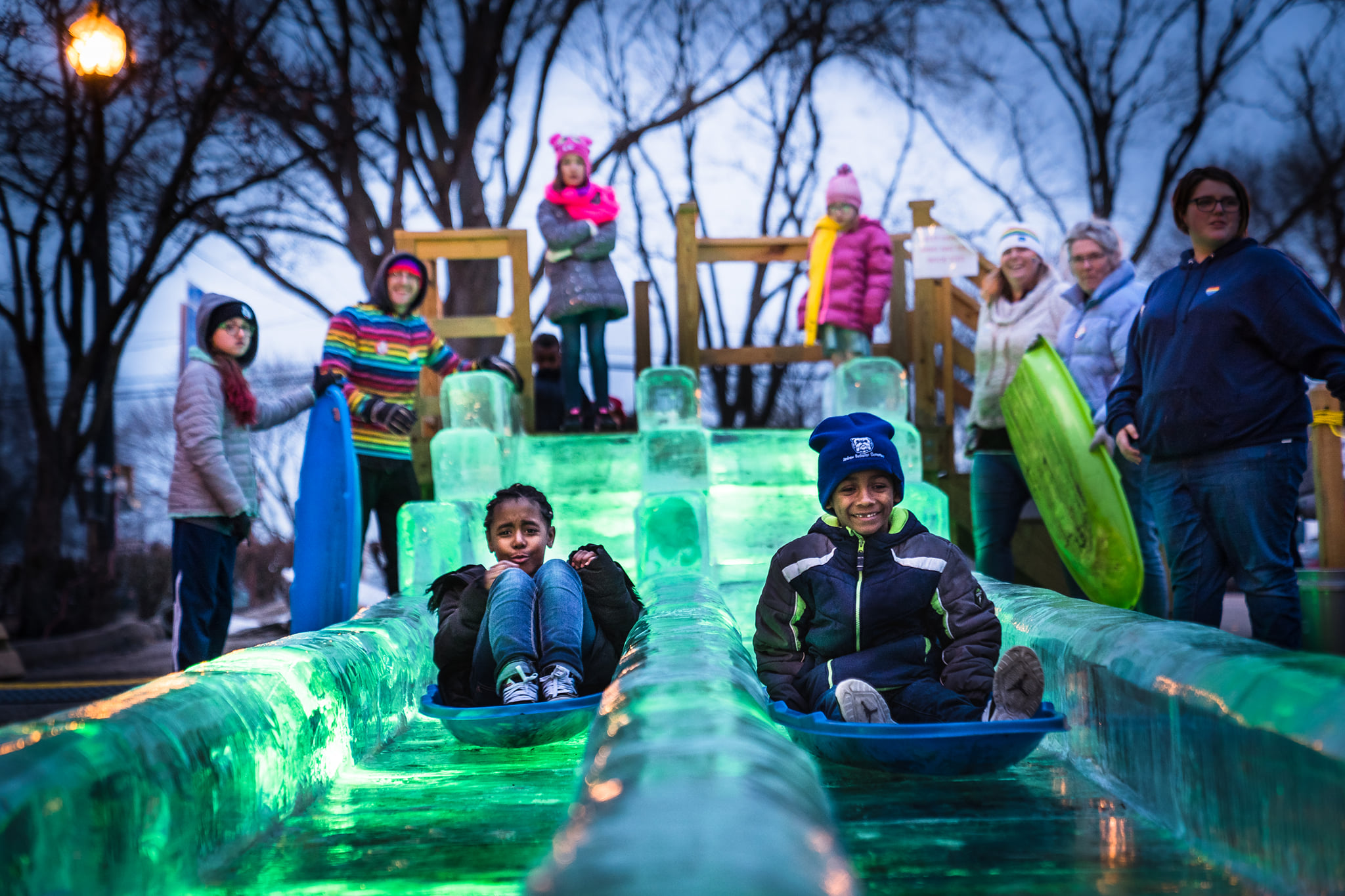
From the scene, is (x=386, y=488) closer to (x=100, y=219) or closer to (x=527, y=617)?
(x=527, y=617)

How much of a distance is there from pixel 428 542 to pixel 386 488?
0.59 m

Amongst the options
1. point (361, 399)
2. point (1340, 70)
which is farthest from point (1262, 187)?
point (361, 399)

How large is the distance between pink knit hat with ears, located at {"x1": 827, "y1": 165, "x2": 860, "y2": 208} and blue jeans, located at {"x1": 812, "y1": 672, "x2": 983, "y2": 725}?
452cm

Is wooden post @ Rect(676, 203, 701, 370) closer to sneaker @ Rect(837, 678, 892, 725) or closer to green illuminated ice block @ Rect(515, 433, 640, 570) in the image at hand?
green illuminated ice block @ Rect(515, 433, 640, 570)

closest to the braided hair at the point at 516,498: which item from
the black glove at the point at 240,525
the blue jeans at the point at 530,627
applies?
the blue jeans at the point at 530,627

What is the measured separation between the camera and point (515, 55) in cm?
1291

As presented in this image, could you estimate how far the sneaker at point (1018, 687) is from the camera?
2484mm

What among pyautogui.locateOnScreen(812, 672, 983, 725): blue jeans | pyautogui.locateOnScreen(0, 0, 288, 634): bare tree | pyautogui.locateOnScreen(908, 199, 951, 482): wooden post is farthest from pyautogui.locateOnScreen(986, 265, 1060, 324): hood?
pyautogui.locateOnScreen(0, 0, 288, 634): bare tree

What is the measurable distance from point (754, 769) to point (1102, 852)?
1.04 meters

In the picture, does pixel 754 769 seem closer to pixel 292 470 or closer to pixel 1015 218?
pixel 1015 218

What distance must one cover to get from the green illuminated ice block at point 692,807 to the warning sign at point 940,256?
A: 4929 millimetres

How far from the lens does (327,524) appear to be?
4281 mm

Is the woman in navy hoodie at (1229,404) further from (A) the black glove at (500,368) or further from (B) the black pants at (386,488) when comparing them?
(A) the black glove at (500,368)

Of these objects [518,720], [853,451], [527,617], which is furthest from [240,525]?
[853,451]
